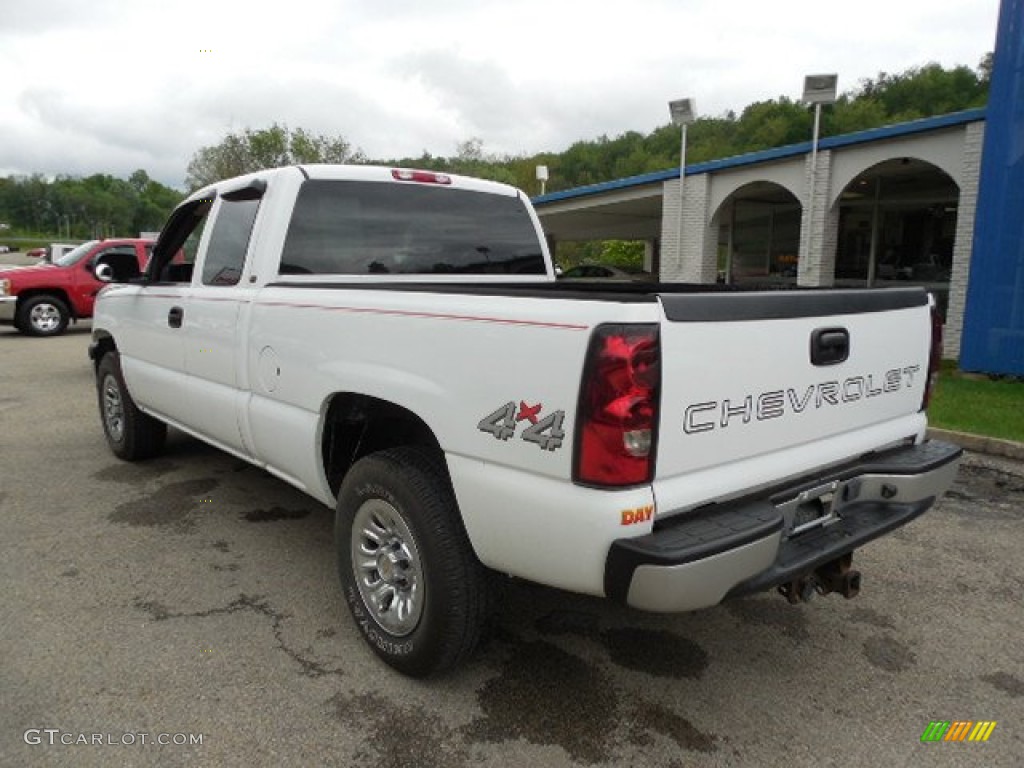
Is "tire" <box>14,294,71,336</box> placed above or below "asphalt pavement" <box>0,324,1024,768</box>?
above

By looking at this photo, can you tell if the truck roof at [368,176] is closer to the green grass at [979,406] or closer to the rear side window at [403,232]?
the rear side window at [403,232]

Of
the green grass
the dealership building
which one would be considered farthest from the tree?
the green grass

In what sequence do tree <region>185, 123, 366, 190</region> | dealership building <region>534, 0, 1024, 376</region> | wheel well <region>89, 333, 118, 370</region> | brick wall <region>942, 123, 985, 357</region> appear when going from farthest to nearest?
1. tree <region>185, 123, 366, 190</region>
2. brick wall <region>942, 123, 985, 357</region>
3. dealership building <region>534, 0, 1024, 376</region>
4. wheel well <region>89, 333, 118, 370</region>

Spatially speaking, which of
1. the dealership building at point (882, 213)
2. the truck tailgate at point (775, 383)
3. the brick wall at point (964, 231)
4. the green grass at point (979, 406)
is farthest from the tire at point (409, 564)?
the brick wall at point (964, 231)

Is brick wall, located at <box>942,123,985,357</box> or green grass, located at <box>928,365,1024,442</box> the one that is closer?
green grass, located at <box>928,365,1024,442</box>

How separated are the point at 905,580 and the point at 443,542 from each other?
256cm

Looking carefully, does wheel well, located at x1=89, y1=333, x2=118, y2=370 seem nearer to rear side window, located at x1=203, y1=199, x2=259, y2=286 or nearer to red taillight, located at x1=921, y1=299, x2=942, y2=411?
rear side window, located at x1=203, y1=199, x2=259, y2=286

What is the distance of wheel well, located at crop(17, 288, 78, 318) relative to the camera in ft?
45.0

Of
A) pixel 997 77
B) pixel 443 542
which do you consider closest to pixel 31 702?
pixel 443 542

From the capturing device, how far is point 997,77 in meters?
8.61

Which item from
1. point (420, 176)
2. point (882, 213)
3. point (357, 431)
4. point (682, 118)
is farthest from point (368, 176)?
point (882, 213)

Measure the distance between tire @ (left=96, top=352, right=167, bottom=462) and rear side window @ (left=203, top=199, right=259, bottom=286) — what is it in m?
1.74

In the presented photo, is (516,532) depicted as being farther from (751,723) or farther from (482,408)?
(751,723)

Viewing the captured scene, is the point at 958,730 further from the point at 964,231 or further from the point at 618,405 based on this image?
the point at 964,231
